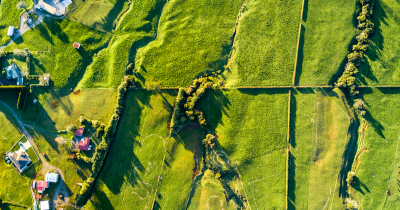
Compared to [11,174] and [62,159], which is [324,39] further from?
[11,174]

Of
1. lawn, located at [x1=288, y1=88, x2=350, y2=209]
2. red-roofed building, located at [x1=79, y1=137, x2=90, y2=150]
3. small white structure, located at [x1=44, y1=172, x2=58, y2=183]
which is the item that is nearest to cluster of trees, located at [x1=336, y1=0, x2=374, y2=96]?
lawn, located at [x1=288, y1=88, x2=350, y2=209]

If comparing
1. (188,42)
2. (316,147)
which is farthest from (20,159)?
(316,147)

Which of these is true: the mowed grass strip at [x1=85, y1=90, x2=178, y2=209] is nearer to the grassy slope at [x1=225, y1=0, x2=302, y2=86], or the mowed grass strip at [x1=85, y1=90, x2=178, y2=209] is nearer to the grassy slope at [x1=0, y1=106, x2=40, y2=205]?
the grassy slope at [x1=0, y1=106, x2=40, y2=205]

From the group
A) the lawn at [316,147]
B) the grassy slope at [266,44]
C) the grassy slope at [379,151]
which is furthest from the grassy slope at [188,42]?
the grassy slope at [379,151]

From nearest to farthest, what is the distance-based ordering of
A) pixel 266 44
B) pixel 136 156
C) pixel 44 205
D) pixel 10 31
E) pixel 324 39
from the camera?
pixel 44 205 → pixel 136 156 → pixel 10 31 → pixel 266 44 → pixel 324 39

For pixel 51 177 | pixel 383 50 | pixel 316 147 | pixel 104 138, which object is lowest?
pixel 51 177

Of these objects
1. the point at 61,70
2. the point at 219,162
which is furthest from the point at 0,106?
the point at 219,162

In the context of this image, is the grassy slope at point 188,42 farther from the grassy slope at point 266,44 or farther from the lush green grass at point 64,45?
the lush green grass at point 64,45

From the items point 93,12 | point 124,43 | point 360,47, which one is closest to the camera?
point 360,47

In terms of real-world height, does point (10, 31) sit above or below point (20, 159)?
above
